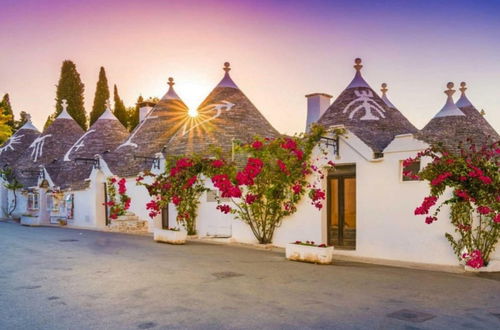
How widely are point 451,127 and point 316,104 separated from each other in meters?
8.31

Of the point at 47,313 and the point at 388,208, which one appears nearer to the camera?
the point at 47,313

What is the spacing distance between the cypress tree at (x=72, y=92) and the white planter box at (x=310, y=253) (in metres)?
44.3

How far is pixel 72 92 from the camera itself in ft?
168

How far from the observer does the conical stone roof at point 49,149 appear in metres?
32.0

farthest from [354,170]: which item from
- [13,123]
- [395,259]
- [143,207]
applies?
[13,123]

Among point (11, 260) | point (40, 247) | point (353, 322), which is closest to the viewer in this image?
point (353, 322)

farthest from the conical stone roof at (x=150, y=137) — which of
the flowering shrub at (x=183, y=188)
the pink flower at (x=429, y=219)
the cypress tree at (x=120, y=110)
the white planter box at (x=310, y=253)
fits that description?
the cypress tree at (x=120, y=110)

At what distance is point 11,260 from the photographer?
11883 millimetres

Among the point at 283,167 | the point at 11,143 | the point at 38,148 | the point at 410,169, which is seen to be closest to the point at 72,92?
the point at 11,143

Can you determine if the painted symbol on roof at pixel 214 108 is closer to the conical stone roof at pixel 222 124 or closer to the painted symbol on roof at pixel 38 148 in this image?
the conical stone roof at pixel 222 124

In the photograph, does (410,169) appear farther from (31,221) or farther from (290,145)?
(31,221)

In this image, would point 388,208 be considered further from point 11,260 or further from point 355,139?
point 11,260

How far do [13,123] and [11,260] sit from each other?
51.7 m

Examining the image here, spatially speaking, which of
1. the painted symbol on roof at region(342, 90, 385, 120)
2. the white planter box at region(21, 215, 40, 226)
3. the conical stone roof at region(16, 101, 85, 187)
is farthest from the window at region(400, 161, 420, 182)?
the conical stone roof at region(16, 101, 85, 187)
